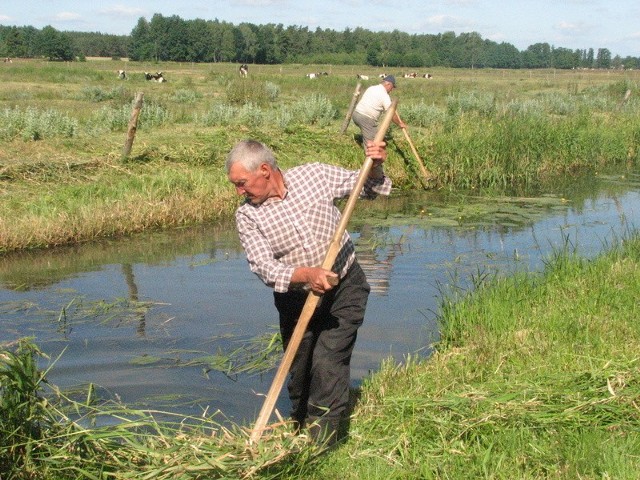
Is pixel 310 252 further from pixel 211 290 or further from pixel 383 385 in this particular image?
pixel 211 290

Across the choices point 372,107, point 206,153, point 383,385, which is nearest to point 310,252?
point 383,385

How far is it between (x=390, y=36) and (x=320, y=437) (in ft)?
446

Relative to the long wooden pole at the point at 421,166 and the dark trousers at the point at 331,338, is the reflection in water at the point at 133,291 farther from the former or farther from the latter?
the long wooden pole at the point at 421,166

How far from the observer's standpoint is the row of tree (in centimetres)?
10081

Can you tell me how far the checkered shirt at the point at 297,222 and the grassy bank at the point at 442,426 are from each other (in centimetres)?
90

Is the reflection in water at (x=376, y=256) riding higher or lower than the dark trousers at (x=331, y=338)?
lower

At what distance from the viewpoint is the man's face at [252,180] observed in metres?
4.42

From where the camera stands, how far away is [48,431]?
162 inches

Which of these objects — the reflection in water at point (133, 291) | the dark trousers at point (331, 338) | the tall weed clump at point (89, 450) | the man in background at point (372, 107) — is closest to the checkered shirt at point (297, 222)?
the dark trousers at point (331, 338)

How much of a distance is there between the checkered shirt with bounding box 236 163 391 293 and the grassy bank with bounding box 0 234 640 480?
2.94 feet

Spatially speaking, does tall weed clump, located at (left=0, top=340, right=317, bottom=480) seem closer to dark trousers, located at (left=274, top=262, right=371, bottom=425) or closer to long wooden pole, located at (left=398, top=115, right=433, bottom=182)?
dark trousers, located at (left=274, top=262, right=371, bottom=425)

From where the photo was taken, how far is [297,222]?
454 centimetres

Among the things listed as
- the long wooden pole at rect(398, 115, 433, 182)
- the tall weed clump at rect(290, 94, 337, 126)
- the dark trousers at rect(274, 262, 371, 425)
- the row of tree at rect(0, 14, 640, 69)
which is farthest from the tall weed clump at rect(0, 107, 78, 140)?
the row of tree at rect(0, 14, 640, 69)

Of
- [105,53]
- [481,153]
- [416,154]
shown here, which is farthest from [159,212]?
[105,53]
